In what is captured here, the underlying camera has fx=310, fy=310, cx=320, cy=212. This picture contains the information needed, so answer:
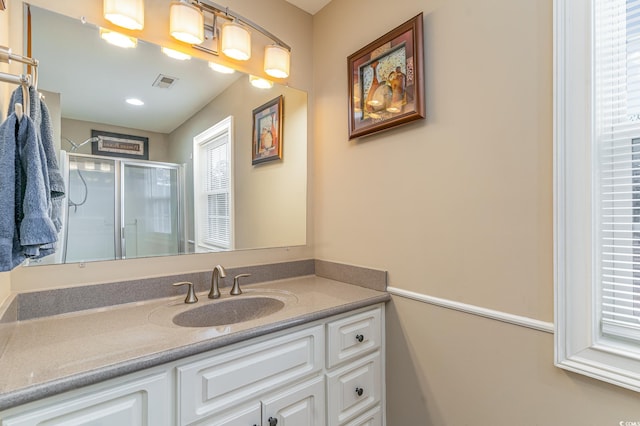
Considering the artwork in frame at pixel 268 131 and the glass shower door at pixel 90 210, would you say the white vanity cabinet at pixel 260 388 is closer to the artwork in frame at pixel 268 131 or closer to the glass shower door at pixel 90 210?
the glass shower door at pixel 90 210

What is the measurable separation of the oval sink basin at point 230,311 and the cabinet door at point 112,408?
1.24 ft

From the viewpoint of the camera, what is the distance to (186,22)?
137cm

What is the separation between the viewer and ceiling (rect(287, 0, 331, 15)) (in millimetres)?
1813

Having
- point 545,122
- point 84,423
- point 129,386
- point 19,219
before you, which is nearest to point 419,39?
point 545,122

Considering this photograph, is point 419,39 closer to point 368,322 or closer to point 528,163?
point 528,163

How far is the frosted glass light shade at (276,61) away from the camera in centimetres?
169

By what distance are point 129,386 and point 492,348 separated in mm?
1181

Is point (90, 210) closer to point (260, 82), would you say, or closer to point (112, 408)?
point (112, 408)

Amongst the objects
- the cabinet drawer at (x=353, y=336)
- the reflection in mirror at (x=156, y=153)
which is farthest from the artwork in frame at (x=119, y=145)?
the cabinet drawer at (x=353, y=336)

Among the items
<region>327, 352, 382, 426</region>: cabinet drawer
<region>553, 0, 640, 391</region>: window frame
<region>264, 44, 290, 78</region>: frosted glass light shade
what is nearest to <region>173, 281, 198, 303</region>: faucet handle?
<region>327, 352, 382, 426</region>: cabinet drawer

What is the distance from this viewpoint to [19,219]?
750 mm

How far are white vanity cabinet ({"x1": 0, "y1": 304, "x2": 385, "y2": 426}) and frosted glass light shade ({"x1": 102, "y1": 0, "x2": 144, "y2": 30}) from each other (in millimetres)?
1329

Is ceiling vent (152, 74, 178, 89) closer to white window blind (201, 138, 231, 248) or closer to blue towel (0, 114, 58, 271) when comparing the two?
white window blind (201, 138, 231, 248)

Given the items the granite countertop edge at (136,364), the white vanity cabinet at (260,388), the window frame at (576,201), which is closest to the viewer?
the granite countertop edge at (136,364)
